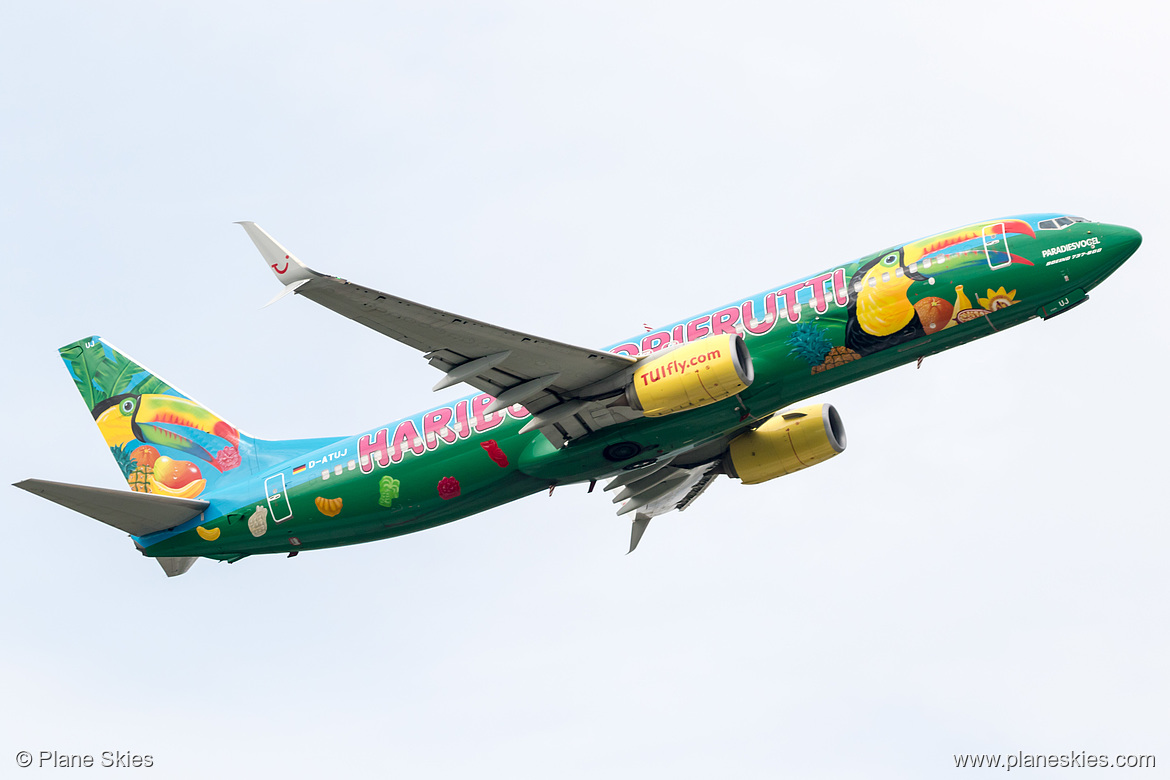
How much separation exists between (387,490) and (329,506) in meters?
1.99

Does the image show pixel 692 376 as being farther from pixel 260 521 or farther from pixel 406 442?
pixel 260 521

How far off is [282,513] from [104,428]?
9.44 metres

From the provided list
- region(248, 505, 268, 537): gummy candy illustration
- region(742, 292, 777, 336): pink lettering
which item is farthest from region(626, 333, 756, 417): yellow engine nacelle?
region(248, 505, 268, 537): gummy candy illustration

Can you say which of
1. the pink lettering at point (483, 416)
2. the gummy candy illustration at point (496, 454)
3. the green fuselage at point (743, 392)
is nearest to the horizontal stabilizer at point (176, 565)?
the green fuselage at point (743, 392)

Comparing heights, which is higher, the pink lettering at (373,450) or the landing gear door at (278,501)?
the pink lettering at (373,450)

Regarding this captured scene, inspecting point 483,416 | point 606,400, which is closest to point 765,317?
point 606,400

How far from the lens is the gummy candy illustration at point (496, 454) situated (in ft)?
115

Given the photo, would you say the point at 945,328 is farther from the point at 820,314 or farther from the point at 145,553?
the point at 145,553

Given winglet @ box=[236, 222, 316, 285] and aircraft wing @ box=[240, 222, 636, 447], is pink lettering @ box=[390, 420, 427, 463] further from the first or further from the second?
winglet @ box=[236, 222, 316, 285]

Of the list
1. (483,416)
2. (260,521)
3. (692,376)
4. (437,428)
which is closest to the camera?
(692,376)

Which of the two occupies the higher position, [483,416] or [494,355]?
[494,355]

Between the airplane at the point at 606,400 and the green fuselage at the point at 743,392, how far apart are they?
0.05m

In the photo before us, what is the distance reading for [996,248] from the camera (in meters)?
32.3

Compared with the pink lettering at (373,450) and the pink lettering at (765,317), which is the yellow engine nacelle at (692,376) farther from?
the pink lettering at (373,450)
